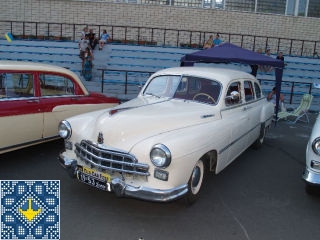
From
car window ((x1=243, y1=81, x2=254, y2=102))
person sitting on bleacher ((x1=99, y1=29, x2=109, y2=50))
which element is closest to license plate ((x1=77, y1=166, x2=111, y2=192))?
car window ((x1=243, y1=81, x2=254, y2=102))

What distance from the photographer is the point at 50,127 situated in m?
5.79

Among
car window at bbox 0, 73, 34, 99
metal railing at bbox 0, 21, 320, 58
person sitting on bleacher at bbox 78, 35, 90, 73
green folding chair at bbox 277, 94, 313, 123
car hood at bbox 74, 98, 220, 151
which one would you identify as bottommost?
green folding chair at bbox 277, 94, 313, 123

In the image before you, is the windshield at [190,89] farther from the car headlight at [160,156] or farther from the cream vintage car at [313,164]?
the car headlight at [160,156]

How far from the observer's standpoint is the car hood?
13.2 feet

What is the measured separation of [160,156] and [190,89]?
6.31ft

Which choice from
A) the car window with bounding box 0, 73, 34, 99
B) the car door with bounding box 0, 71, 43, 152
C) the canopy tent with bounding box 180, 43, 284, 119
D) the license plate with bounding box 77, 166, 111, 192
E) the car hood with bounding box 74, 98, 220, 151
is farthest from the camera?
the canopy tent with bounding box 180, 43, 284, 119

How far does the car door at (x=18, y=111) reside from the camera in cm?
509

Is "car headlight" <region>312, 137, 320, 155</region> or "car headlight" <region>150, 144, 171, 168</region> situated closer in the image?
"car headlight" <region>150, 144, 171, 168</region>

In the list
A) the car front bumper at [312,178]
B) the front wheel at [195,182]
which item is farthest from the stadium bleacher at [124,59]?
the car front bumper at [312,178]

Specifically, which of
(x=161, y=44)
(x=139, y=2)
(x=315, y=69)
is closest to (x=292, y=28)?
(x=315, y=69)

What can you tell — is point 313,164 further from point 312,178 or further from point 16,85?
point 16,85

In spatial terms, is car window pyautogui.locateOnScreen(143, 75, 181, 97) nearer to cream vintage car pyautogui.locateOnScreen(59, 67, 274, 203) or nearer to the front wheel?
cream vintage car pyautogui.locateOnScreen(59, 67, 274, 203)

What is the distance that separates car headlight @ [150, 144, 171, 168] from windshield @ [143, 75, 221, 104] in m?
1.69

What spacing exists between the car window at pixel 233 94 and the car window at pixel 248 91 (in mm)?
320
